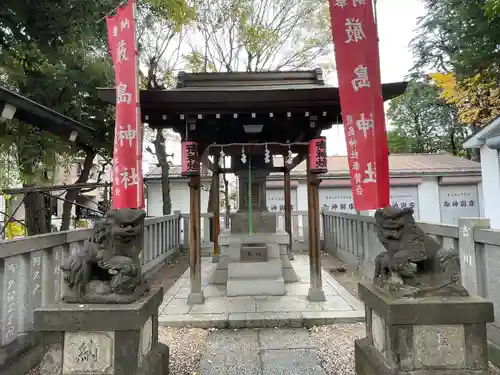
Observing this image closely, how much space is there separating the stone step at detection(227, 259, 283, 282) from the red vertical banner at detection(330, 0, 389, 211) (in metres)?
2.62

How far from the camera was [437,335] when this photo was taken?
2.60 m

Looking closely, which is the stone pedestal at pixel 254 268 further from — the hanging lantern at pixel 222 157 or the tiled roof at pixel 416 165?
the tiled roof at pixel 416 165

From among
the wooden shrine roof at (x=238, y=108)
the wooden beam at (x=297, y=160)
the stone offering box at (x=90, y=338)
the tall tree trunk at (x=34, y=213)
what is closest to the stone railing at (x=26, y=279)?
the stone offering box at (x=90, y=338)

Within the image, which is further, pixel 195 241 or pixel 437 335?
pixel 195 241

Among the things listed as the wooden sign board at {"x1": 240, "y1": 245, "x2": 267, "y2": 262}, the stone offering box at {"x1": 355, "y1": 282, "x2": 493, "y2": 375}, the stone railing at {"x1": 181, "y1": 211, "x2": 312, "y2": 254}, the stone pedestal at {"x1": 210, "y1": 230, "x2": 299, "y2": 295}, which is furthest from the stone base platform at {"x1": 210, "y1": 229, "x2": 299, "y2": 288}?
the stone railing at {"x1": 181, "y1": 211, "x2": 312, "y2": 254}

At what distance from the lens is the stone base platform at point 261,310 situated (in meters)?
4.59

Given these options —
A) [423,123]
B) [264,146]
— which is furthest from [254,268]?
[423,123]

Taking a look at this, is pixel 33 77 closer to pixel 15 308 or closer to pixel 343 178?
pixel 15 308

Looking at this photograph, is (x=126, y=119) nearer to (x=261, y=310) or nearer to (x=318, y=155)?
(x=318, y=155)

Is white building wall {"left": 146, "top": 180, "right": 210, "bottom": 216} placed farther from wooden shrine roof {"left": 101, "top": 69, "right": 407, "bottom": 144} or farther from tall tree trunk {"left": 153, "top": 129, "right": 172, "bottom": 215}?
wooden shrine roof {"left": 101, "top": 69, "right": 407, "bottom": 144}

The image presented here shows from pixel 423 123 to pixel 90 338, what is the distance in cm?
2736

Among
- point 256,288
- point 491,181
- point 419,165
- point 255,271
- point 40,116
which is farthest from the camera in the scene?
point 419,165

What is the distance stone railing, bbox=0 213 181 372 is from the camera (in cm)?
302

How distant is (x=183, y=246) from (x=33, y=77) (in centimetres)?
665
